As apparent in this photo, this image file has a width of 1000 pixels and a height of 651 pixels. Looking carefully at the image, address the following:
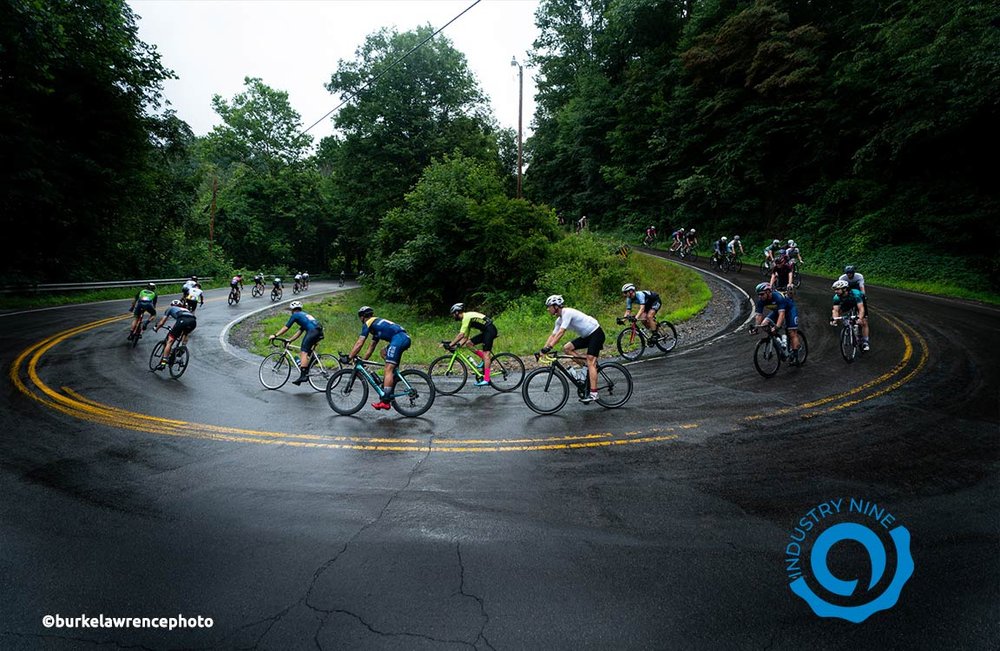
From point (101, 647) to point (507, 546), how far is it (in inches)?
118

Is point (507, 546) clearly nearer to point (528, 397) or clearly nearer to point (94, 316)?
point (528, 397)

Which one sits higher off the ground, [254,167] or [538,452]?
[254,167]

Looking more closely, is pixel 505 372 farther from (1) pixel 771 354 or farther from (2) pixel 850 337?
(2) pixel 850 337

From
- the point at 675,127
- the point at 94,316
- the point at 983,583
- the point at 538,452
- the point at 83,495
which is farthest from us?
the point at 675,127

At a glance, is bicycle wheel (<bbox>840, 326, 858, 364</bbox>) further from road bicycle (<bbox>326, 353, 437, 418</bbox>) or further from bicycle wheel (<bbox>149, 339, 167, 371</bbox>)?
bicycle wheel (<bbox>149, 339, 167, 371</bbox>)

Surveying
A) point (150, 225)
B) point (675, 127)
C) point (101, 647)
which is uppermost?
point (675, 127)

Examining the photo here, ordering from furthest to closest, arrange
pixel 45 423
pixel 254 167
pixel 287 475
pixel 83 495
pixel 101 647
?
pixel 254 167, pixel 45 423, pixel 287 475, pixel 83 495, pixel 101 647

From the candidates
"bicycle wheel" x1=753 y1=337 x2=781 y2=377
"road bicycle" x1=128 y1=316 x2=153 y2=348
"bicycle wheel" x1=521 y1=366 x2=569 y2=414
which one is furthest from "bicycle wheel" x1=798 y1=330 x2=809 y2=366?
"road bicycle" x1=128 y1=316 x2=153 y2=348

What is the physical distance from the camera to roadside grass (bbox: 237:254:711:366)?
14093mm

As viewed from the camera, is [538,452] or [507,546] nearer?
[507,546]

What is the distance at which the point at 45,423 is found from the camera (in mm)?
7277

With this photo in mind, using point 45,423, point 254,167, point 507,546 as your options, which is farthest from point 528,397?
point 254,167

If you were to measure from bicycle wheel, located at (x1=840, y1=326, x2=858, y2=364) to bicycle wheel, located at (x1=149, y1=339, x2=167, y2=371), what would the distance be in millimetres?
16096

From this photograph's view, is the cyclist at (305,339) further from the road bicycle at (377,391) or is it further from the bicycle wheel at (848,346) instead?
the bicycle wheel at (848,346)
